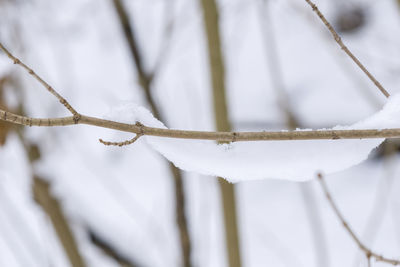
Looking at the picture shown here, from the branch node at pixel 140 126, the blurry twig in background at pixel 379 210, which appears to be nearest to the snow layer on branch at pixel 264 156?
the branch node at pixel 140 126

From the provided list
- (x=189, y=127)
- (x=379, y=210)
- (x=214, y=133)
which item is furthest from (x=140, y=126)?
(x=189, y=127)

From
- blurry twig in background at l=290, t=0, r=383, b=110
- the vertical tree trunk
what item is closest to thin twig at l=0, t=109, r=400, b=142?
the vertical tree trunk

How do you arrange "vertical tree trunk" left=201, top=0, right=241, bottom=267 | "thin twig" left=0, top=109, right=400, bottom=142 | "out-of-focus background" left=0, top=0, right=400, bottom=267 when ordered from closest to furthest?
1. "thin twig" left=0, top=109, right=400, bottom=142
2. "vertical tree trunk" left=201, top=0, right=241, bottom=267
3. "out-of-focus background" left=0, top=0, right=400, bottom=267

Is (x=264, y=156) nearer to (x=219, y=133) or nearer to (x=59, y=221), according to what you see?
(x=219, y=133)

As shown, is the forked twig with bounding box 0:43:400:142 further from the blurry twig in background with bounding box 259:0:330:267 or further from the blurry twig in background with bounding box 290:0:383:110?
the blurry twig in background with bounding box 290:0:383:110

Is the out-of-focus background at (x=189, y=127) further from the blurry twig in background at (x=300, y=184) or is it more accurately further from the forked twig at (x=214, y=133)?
the forked twig at (x=214, y=133)
